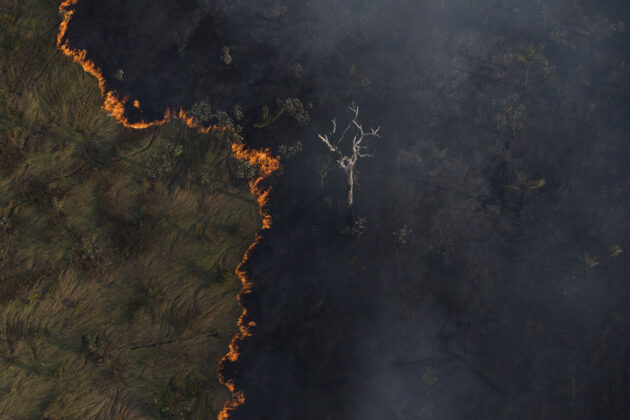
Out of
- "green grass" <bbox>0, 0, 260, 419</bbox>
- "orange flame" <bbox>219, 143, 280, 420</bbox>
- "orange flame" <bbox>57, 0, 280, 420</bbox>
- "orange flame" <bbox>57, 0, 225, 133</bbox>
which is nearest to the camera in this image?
"green grass" <bbox>0, 0, 260, 419</bbox>

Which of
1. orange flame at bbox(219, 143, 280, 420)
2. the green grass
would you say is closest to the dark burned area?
orange flame at bbox(219, 143, 280, 420)

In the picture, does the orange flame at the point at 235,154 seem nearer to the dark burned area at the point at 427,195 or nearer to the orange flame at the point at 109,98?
the orange flame at the point at 109,98

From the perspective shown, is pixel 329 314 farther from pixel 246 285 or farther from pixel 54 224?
pixel 54 224

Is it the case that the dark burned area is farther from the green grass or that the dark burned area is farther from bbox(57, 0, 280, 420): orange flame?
the green grass

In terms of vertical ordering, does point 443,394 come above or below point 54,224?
below

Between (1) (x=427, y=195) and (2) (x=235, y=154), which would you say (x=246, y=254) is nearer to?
(2) (x=235, y=154)

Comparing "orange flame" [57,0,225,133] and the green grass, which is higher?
"orange flame" [57,0,225,133]

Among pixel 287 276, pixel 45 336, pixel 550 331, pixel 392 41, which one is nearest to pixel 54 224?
pixel 45 336
